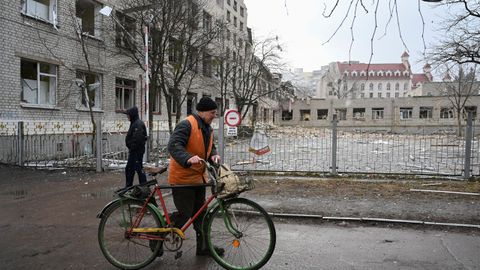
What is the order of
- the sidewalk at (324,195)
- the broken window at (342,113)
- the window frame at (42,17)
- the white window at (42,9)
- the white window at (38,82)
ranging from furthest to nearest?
the broken window at (342,113), the white window at (38,82), the white window at (42,9), the window frame at (42,17), the sidewalk at (324,195)

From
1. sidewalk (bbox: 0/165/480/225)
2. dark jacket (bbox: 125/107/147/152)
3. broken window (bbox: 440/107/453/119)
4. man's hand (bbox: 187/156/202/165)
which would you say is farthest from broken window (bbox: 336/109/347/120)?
man's hand (bbox: 187/156/202/165)

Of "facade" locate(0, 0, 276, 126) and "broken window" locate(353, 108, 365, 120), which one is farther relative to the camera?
"broken window" locate(353, 108, 365, 120)

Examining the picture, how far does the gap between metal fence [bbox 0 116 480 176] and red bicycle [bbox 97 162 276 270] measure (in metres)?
7.05

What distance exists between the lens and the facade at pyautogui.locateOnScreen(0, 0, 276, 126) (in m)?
14.2

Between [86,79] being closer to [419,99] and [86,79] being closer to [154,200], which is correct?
[154,200]

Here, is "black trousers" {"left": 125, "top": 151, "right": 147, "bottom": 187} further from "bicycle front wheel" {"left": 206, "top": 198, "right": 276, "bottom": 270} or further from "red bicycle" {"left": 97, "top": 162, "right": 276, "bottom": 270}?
"bicycle front wheel" {"left": 206, "top": 198, "right": 276, "bottom": 270}

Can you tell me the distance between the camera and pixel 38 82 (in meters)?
15.4

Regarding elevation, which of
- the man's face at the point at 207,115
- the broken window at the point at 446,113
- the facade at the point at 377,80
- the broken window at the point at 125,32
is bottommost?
the man's face at the point at 207,115

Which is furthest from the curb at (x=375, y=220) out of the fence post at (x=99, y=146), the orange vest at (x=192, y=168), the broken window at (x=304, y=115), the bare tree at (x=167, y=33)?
the broken window at (x=304, y=115)

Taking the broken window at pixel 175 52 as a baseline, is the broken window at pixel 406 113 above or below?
below

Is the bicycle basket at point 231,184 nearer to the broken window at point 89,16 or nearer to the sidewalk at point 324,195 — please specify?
the sidewalk at point 324,195

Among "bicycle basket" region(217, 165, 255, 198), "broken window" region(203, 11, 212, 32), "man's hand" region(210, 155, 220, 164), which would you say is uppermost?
"broken window" region(203, 11, 212, 32)

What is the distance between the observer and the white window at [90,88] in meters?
17.1

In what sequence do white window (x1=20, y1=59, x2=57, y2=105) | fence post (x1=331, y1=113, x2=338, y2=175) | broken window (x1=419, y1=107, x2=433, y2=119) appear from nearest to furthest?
fence post (x1=331, y1=113, x2=338, y2=175)
white window (x1=20, y1=59, x2=57, y2=105)
broken window (x1=419, y1=107, x2=433, y2=119)
